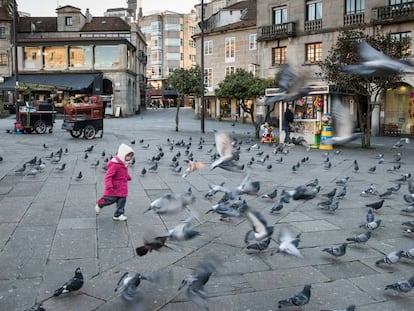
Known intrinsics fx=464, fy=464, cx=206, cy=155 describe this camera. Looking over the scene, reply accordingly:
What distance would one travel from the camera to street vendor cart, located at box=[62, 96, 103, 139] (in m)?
20.5

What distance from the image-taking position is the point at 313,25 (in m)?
29.5

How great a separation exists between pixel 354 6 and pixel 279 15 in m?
5.84

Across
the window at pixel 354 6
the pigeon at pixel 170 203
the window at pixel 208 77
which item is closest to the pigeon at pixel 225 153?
the pigeon at pixel 170 203

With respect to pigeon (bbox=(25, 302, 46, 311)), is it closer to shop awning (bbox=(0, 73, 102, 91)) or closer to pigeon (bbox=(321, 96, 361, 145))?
pigeon (bbox=(321, 96, 361, 145))

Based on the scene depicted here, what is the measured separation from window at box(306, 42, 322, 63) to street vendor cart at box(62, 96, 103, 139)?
48.4 feet

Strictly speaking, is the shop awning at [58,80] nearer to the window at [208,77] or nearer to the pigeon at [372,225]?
the window at [208,77]

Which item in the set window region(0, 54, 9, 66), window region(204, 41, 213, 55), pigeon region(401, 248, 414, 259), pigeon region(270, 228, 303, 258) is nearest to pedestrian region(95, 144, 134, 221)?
pigeon region(270, 228, 303, 258)

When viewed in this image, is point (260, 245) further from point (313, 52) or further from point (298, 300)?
point (313, 52)

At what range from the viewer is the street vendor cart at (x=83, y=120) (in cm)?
2054

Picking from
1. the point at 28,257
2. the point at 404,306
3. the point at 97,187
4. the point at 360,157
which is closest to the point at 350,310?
the point at 404,306

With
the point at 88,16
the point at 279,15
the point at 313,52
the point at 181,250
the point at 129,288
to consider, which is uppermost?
the point at 88,16

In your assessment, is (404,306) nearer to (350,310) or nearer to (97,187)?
(350,310)

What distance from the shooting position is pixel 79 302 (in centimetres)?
438

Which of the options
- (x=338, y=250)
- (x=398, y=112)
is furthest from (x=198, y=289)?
(x=398, y=112)
